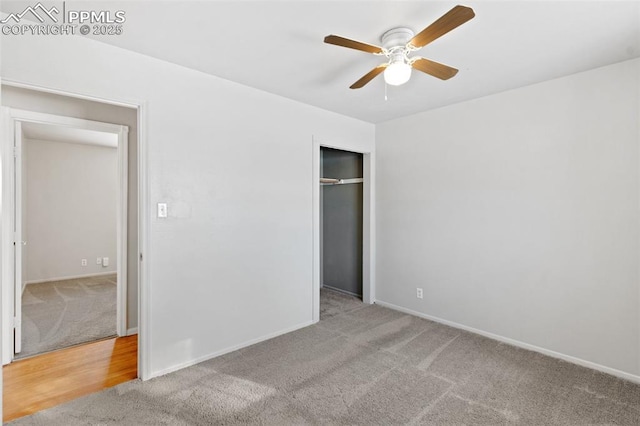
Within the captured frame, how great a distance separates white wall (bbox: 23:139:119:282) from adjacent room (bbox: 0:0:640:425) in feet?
9.11

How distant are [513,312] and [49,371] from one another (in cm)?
423

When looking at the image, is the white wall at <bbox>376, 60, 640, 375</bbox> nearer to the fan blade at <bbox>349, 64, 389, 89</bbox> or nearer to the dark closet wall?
the dark closet wall

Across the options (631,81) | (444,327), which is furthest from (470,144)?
(444,327)

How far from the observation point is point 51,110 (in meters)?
3.02

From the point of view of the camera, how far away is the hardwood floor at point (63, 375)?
228 centimetres

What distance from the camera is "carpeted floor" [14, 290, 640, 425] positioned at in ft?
6.95

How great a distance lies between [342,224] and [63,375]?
3.63 metres

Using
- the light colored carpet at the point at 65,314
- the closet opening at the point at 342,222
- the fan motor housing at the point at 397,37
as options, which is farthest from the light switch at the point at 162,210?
the closet opening at the point at 342,222

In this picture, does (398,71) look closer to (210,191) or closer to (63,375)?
(210,191)

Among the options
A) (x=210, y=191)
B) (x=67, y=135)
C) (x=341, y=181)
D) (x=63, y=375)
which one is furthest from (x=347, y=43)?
(x=67, y=135)

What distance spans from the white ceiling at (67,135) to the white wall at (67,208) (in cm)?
23

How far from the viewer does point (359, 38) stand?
2.21 meters

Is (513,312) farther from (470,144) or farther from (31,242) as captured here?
(31,242)

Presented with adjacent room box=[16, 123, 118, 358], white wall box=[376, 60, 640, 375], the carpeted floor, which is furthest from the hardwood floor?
white wall box=[376, 60, 640, 375]
